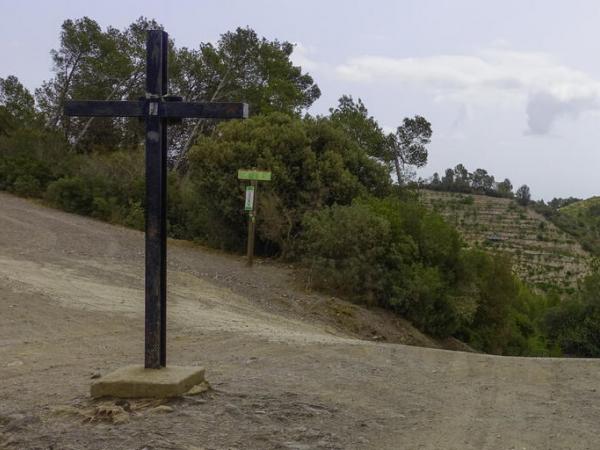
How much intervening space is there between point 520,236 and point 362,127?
2728 cm

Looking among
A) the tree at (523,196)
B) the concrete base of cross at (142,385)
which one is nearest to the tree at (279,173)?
the concrete base of cross at (142,385)

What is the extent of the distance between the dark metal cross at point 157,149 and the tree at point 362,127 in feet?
84.4

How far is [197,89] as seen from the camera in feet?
129

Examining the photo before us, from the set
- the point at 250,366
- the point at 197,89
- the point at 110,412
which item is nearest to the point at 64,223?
the point at 197,89

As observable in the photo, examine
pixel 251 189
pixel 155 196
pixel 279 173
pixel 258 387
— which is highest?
pixel 279 173

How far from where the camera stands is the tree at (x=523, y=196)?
6725 centimetres

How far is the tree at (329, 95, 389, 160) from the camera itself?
32438mm

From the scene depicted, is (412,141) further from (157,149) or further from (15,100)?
(157,149)

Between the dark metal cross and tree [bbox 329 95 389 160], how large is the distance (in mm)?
25736

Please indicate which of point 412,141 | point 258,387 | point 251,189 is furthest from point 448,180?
point 258,387

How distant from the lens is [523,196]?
2719 inches

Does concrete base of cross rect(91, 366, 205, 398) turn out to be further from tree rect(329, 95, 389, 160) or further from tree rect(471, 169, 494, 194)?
tree rect(471, 169, 494, 194)

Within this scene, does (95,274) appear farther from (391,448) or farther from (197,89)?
(197,89)

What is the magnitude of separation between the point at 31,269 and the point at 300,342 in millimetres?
7904
